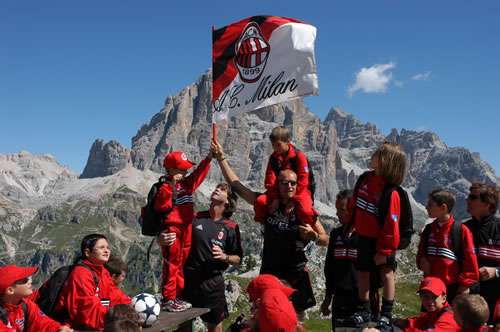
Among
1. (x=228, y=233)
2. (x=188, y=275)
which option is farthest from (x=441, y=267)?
(x=188, y=275)

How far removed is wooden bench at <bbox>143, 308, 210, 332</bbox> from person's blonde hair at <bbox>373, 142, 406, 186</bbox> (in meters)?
4.31

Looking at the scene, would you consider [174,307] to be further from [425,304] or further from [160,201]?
[425,304]

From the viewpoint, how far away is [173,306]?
992 centimetres

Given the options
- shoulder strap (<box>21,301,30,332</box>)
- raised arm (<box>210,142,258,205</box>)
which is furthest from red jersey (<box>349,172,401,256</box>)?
shoulder strap (<box>21,301,30,332</box>)

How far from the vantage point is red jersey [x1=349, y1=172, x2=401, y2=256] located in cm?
812

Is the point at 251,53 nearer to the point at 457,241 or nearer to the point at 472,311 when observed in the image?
the point at 457,241

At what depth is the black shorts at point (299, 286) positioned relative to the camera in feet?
30.1

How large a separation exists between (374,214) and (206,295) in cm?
418

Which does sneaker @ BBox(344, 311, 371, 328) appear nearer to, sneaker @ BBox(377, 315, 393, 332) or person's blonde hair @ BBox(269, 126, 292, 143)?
sneaker @ BBox(377, 315, 393, 332)

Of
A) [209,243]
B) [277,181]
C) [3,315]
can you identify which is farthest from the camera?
[209,243]

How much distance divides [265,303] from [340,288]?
463 centimetres

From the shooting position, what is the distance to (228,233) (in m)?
10.9

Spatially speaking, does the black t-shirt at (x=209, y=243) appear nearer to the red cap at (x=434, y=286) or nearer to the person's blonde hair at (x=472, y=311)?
the red cap at (x=434, y=286)

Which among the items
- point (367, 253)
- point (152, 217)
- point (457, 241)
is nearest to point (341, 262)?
point (367, 253)
